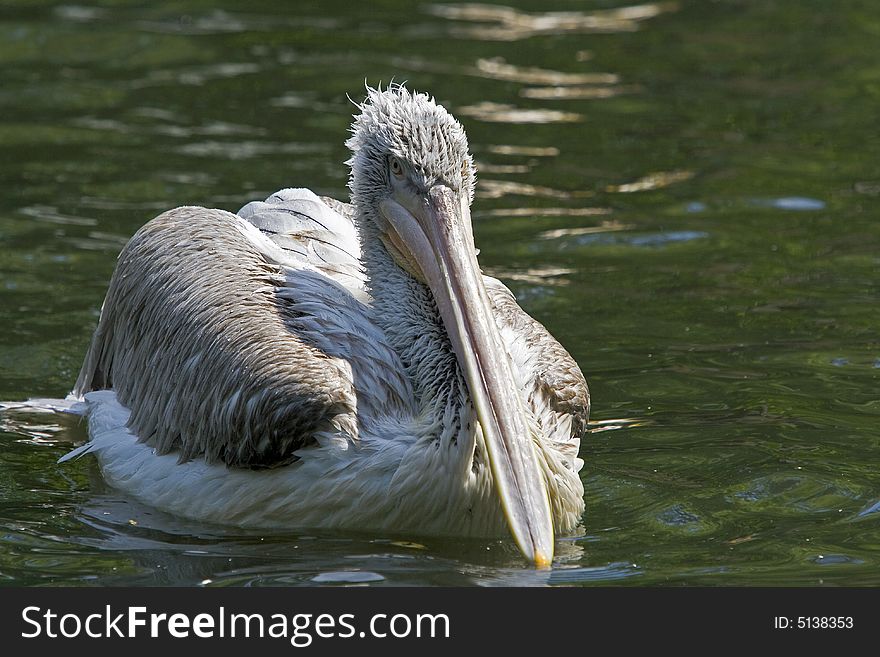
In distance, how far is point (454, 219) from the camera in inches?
233

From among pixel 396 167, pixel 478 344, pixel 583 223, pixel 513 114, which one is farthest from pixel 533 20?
pixel 478 344

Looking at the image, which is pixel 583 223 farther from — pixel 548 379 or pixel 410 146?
pixel 410 146

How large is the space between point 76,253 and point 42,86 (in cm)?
349

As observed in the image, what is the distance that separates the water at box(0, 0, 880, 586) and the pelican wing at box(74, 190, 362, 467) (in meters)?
0.37

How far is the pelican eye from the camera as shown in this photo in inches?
238

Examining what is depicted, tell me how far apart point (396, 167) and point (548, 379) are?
1018 millimetres

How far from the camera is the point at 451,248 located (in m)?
5.85

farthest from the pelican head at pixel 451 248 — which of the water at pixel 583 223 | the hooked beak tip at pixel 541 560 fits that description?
the water at pixel 583 223

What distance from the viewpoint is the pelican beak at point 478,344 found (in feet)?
17.5

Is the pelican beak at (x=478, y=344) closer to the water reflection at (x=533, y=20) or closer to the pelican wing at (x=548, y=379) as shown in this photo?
the pelican wing at (x=548, y=379)

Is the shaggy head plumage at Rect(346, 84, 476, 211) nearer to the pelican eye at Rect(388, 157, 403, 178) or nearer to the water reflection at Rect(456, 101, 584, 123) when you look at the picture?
the pelican eye at Rect(388, 157, 403, 178)

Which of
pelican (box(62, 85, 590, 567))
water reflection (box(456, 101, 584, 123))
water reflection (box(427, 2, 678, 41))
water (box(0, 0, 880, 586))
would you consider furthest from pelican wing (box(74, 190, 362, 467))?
water reflection (box(427, 2, 678, 41))

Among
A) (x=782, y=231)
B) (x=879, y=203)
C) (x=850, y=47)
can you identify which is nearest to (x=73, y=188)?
(x=782, y=231)

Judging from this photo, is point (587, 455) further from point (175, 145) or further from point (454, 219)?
point (175, 145)
